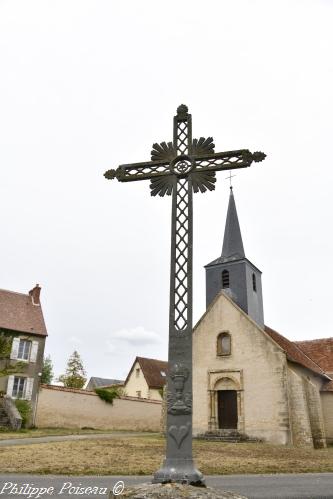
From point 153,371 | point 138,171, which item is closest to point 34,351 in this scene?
point 153,371

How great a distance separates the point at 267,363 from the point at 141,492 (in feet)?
63.0

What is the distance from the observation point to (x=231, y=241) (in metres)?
27.5

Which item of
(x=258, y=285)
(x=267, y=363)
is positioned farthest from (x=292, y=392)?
(x=258, y=285)

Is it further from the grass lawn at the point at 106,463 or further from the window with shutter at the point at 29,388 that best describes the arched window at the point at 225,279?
the grass lawn at the point at 106,463

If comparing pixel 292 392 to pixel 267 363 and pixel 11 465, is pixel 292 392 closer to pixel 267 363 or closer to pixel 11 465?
pixel 267 363

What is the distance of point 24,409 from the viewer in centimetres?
2438

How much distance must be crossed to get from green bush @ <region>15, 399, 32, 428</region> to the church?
932 cm

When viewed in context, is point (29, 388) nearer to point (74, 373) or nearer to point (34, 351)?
point (34, 351)

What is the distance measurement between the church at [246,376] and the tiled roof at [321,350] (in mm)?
1032

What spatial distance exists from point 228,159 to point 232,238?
21872 mm

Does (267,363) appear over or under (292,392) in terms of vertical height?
over

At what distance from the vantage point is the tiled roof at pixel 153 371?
39750 millimetres

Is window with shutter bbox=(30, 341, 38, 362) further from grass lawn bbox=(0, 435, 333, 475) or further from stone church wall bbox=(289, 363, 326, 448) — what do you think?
stone church wall bbox=(289, 363, 326, 448)

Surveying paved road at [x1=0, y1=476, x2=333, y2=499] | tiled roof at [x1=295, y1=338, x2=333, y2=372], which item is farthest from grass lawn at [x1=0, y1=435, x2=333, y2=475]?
tiled roof at [x1=295, y1=338, x2=333, y2=372]
